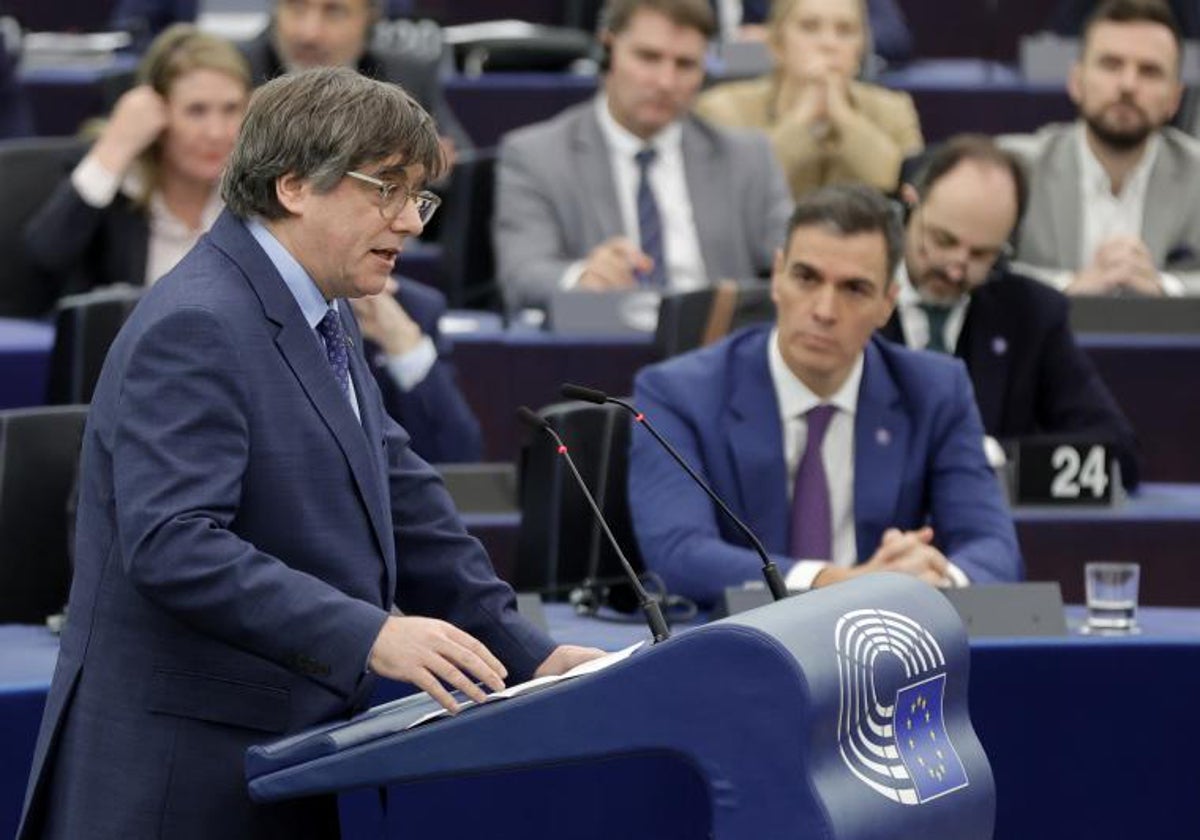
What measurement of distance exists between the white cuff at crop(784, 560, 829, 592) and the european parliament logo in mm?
1322

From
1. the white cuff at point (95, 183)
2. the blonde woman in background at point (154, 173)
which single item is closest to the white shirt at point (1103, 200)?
the blonde woman in background at point (154, 173)

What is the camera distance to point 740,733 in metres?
2.38

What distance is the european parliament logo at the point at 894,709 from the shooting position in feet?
8.07

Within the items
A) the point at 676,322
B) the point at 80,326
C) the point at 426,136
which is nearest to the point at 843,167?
the point at 676,322

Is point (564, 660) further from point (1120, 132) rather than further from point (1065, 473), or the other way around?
point (1120, 132)

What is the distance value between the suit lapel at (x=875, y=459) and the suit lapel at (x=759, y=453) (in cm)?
12

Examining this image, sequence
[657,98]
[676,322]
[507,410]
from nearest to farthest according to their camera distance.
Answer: [676,322] → [507,410] → [657,98]

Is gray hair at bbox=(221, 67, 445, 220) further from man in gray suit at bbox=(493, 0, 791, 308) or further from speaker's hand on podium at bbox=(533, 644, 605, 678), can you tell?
man in gray suit at bbox=(493, 0, 791, 308)

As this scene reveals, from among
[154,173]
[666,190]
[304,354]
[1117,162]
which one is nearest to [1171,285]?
[1117,162]

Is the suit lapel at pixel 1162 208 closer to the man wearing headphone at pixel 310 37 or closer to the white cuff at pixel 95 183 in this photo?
the man wearing headphone at pixel 310 37

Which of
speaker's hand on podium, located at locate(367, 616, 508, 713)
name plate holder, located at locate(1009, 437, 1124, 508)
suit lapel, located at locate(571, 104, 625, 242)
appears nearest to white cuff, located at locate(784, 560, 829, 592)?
name plate holder, located at locate(1009, 437, 1124, 508)

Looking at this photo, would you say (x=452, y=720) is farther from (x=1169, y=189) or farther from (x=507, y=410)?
(x=1169, y=189)

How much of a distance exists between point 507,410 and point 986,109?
8.83 ft

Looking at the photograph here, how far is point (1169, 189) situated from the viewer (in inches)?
272
